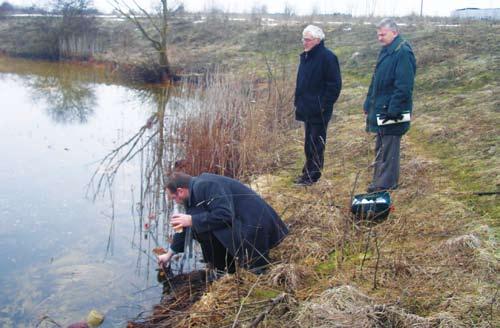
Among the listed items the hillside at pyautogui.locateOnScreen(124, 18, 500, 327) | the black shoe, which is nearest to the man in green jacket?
the hillside at pyautogui.locateOnScreen(124, 18, 500, 327)

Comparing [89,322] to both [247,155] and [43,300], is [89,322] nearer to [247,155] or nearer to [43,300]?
[43,300]

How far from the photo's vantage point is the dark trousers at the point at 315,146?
4879 mm

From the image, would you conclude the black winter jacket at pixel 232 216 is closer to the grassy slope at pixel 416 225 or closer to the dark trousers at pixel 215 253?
the dark trousers at pixel 215 253

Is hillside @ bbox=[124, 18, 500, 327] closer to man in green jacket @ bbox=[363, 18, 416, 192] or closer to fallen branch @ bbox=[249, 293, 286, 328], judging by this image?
fallen branch @ bbox=[249, 293, 286, 328]

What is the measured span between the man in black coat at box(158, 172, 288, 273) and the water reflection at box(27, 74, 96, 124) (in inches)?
305

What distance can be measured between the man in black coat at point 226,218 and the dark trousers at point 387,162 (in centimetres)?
123

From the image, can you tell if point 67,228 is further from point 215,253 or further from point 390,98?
point 390,98

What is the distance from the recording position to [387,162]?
4258mm

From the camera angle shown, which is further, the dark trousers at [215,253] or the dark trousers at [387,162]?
the dark trousers at [387,162]

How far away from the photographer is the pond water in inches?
157

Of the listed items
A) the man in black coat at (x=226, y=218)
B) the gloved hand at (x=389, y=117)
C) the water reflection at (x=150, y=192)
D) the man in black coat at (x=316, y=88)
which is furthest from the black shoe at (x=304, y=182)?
the man in black coat at (x=226, y=218)

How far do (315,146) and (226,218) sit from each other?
1.72 m

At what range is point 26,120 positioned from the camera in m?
10.3

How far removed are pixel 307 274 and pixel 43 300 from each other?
2166 millimetres
